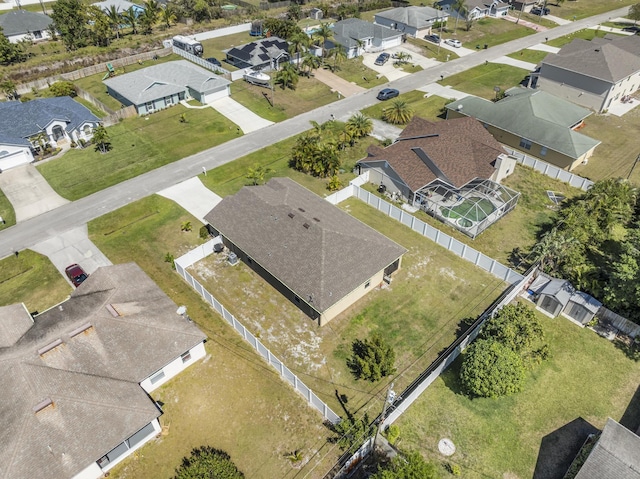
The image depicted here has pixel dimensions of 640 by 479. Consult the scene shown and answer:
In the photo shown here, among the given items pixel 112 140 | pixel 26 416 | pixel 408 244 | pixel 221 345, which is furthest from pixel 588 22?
pixel 26 416

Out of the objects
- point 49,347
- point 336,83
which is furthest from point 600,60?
point 49,347

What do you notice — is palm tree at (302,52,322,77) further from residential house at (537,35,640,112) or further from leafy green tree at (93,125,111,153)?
residential house at (537,35,640,112)

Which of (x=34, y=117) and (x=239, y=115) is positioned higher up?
(x=34, y=117)

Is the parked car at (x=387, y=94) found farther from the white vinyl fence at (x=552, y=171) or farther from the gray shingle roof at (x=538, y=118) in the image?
the white vinyl fence at (x=552, y=171)

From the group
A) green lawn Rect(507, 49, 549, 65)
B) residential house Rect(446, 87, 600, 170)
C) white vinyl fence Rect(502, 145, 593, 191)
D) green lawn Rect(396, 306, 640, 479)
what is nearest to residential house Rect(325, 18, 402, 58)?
green lawn Rect(507, 49, 549, 65)

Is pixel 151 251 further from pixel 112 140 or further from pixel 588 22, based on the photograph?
pixel 588 22

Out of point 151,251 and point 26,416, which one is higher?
point 26,416

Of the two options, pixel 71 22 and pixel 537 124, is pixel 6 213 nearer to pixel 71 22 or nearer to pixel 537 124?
pixel 71 22
